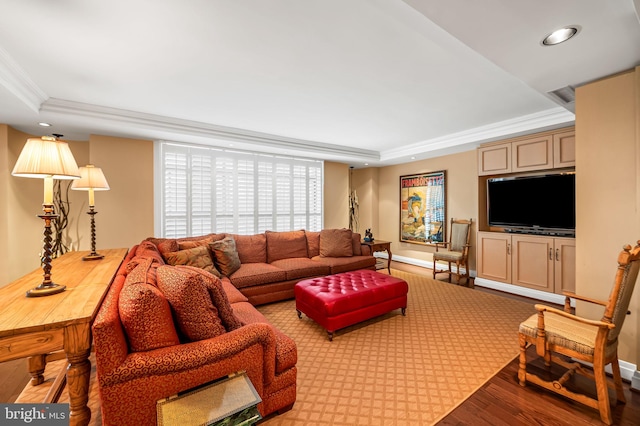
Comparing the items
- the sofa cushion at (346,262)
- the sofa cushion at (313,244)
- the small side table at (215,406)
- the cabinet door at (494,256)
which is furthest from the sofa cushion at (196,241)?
the cabinet door at (494,256)

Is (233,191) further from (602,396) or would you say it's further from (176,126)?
(602,396)

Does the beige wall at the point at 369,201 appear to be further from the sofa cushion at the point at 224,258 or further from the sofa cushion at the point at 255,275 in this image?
the sofa cushion at the point at 224,258

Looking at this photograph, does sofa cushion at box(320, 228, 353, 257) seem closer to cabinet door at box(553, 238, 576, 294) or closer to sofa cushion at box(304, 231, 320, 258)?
sofa cushion at box(304, 231, 320, 258)

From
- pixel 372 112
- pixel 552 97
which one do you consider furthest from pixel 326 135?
pixel 552 97

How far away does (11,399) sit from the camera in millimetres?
1964

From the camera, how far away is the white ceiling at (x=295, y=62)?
167cm

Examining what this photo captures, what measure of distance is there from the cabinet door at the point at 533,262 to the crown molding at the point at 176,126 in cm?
359

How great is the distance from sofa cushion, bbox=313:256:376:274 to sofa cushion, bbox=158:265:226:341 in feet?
9.39

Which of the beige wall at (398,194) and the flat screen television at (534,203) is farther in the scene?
the beige wall at (398,194)

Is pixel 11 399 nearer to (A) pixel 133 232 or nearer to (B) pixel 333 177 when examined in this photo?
(A) pixel 133 232

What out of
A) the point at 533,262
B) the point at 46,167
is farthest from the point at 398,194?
the point at 46,167

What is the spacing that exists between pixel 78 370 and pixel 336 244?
149 inches

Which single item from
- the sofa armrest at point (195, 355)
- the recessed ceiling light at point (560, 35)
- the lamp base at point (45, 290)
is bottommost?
the sofa armrest at point (195, 355)

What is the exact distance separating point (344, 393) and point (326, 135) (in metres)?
3.93
